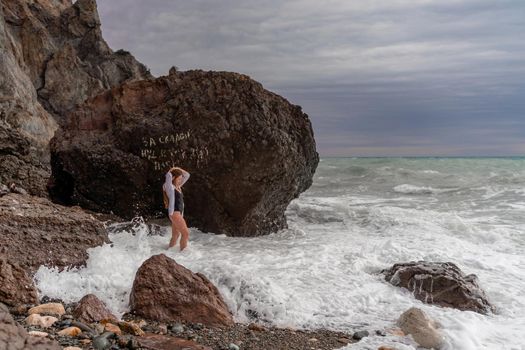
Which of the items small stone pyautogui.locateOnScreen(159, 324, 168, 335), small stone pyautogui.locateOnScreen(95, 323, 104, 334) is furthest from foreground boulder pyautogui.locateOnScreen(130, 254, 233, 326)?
small stone pyautogui.locateOnScreen(95, 323, 104, 334)

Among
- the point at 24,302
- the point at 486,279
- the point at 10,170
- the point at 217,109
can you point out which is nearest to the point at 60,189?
the point at 10,170

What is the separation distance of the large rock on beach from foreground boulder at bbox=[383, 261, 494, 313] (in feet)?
15.2

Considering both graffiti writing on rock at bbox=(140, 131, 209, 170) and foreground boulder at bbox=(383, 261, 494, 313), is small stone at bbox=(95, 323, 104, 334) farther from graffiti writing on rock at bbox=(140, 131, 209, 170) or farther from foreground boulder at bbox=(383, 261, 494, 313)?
graffiti writing on rock at bbox=(140, 131, 209, 170)

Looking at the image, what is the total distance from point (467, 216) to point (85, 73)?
92.6 ft

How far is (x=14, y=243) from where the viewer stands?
6.16m

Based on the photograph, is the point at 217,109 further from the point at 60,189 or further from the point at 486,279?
the point at 486,279

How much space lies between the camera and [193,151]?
931 centimetres

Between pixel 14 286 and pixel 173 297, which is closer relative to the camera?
pixel 14 286

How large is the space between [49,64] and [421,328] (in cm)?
3225

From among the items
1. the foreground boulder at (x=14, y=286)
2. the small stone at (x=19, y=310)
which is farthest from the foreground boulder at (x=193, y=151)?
the small stone at (x=19, y=310)

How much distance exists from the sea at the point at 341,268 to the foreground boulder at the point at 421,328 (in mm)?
85

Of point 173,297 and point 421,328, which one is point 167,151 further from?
point 421,328

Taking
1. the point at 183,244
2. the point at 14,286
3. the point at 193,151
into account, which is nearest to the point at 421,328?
the point at 14,286

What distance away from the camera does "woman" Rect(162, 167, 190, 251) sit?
818 centimetres
